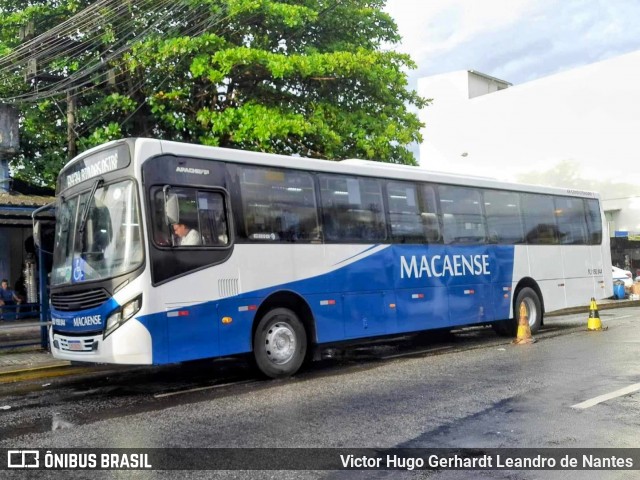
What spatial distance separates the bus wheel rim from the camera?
9.42m

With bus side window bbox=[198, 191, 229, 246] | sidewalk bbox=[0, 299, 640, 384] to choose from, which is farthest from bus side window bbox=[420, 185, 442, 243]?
sidewalk bbox=[0, 299, 640, 384]

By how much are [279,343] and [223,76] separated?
894 cm

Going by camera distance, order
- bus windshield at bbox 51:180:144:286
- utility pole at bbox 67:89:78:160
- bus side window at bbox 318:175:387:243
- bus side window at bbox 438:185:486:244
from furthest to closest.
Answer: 1. utility pole at bbox 67:89:78:160
2. bus side window at bbox 438:185:486:244
3. bus side window at bbox 318:175:387:243
4. bus windshield at bbox 51:180:144:286

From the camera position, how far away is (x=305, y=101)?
59.0 ft

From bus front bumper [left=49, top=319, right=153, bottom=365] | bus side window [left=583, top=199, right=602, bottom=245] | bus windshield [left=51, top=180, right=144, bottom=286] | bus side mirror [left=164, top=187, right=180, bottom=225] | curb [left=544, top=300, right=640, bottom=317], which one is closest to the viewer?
bus front bumper [left=49, top=319, right=153, bottom=365]

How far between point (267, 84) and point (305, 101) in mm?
1144

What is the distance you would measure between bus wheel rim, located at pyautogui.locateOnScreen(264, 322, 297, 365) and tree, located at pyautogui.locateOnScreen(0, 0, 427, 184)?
733 cm

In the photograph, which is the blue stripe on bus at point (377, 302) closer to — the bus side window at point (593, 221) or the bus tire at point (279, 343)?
the bus tire at point (279, 343)

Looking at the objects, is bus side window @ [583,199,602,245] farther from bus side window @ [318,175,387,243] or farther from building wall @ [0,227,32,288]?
building wall @ [0,227,32,288]

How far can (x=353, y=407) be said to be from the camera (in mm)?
7234

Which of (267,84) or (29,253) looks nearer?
(267,84)

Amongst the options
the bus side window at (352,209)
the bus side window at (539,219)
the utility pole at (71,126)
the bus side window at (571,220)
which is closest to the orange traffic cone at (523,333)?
the bus side window at (539,219)

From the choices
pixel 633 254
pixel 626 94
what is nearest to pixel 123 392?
pixel 633 254

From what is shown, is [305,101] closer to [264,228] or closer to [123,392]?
[264,228]
